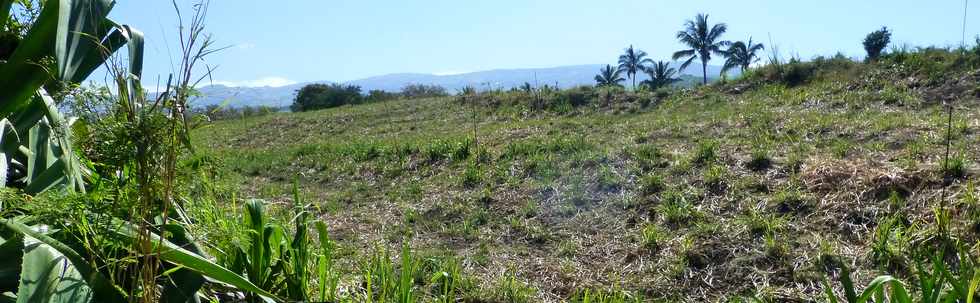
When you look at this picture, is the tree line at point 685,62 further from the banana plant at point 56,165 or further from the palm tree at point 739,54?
the banana plant at point 56,165

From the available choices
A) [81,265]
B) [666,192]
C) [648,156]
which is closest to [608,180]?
[666,192]

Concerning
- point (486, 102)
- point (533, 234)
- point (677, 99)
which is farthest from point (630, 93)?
point (533, 234)

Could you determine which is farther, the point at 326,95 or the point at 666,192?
the point at 326,95

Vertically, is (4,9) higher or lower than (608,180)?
higher

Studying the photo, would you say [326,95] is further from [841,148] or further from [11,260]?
[11,260]

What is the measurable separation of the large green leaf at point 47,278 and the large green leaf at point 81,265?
1 centimetres

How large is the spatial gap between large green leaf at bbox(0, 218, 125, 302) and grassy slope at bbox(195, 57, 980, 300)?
1.74ft

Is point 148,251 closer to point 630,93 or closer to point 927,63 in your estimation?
point 927,63

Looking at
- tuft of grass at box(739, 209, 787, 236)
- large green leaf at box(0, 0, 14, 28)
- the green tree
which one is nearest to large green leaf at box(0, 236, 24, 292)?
large green leaf at box(0, 0, 14, 28)

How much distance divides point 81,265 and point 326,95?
29.2m

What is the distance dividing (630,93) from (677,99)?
1279 mm

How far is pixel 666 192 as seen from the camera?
483 cm

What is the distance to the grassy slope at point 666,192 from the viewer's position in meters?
3.70

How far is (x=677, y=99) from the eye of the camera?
10.3 metres
